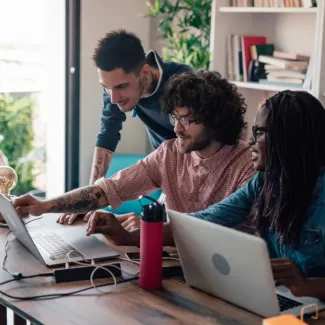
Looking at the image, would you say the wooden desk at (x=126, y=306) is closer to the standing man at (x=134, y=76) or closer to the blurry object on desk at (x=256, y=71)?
the standing man at (x=134, y=76)

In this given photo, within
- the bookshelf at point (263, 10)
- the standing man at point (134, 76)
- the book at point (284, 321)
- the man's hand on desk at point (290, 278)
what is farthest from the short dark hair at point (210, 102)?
the bookshelf at point (263, 10)

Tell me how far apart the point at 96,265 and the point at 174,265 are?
23 centimetres

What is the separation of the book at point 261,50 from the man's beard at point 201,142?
1673 millimetres

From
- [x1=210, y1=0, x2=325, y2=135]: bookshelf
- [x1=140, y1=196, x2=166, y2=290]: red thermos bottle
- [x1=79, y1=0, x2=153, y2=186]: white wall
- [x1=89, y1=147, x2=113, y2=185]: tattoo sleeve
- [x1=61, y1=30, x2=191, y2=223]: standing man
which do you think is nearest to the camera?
[x1=140, y1=196, x2=166, y2=290]: red thermos bottle

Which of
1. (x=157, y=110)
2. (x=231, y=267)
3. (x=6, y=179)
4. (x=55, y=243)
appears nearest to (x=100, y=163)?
(x=157, y=110)

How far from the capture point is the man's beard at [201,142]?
2350 mm

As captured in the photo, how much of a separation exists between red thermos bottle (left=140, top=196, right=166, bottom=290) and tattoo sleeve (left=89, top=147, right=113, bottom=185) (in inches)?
51.1

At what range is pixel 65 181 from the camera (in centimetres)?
445

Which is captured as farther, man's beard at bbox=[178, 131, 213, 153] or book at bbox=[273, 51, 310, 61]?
book at bbox=[273, 51, 310, 61]

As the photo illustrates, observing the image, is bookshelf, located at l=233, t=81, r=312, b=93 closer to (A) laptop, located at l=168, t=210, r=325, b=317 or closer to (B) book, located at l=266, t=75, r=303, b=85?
(B) book, located at l=266, t=75, r=303, b=85

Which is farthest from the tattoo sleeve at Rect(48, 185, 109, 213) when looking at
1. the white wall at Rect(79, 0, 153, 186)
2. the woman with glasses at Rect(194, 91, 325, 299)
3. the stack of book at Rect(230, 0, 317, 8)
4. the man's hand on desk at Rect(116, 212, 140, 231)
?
the white wall at Rect(79, 0, 153, 186)

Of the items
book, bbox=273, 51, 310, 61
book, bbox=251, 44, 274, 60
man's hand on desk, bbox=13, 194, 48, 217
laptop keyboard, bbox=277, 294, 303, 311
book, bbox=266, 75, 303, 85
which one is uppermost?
book, bbox=251, 44, 274, 60

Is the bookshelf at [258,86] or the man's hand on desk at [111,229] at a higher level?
the bookshelf at [258,86]

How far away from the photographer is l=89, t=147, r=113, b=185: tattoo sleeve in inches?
124
